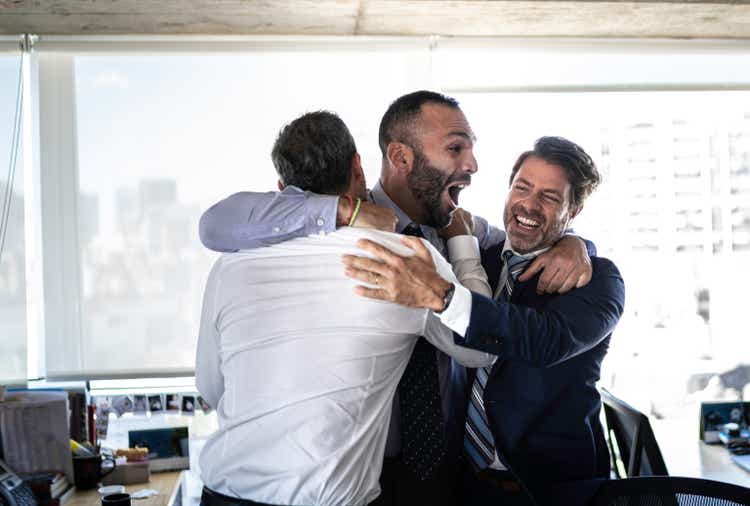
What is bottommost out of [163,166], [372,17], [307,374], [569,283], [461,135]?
[307,374]

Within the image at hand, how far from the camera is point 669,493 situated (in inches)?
66.4

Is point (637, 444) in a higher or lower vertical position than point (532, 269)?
lower

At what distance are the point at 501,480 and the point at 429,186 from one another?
2.57 ft

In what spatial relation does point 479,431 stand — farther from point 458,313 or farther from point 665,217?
point 665,217

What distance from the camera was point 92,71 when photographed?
160 inches

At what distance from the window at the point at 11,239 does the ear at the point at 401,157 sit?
240 cm

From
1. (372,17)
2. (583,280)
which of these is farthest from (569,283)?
(372,17)

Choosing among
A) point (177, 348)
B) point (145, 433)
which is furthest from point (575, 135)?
point (145, 433)

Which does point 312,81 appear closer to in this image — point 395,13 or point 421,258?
point 395,13

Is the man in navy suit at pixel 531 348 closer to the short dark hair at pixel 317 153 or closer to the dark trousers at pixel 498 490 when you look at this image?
the dark trousers at pixel 498 490

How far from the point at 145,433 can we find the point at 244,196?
1.77 metres

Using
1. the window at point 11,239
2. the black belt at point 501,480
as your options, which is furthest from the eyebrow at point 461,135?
the window at point 11,239

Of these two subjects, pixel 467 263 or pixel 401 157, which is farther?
pixel 401 157

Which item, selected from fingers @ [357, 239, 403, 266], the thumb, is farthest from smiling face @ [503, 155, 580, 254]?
fingers @ [357, 239, 403, 266]
